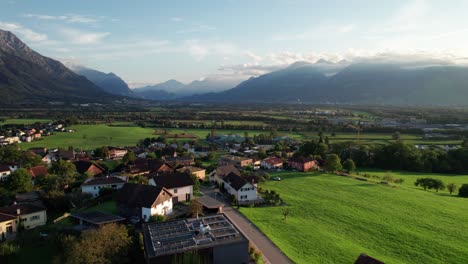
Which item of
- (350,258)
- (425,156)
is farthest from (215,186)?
(425,156)

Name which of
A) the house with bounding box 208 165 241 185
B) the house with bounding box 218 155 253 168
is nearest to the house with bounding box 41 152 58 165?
the house with bounding box 218 155 253 168

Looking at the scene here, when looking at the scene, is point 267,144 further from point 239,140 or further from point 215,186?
point 215,186

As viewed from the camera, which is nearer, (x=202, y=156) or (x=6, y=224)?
(x=6, y=224)

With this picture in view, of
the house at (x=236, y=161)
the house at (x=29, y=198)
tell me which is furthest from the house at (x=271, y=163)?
the house at (x=29, y=198)

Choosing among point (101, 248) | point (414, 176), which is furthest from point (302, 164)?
point (101, 248)

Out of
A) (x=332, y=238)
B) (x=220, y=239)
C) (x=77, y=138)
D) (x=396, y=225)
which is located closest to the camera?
(x=220, y=239)
